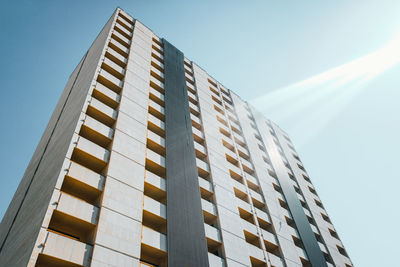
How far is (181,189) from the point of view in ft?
67.2

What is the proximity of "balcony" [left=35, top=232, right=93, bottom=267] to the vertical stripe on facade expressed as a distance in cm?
477

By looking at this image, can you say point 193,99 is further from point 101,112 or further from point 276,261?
point 276,261

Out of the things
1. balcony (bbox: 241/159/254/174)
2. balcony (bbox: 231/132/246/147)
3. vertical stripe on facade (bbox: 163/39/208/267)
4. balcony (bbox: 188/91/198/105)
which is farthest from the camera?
balcony (bbox: 231/132/246/147)

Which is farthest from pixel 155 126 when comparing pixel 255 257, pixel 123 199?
pixel 255 257

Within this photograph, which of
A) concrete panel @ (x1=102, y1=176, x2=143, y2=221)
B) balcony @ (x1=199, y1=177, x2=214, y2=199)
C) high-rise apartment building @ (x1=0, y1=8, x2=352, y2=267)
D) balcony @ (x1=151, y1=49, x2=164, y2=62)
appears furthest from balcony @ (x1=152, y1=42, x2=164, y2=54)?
concrete panel @ (x1=102, y1=176, x2=143, y2=221)

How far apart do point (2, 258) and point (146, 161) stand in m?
10.2

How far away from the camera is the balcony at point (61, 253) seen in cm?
1230

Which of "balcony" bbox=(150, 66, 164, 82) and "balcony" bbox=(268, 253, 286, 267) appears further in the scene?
"balcony" bbox=(150, 66, 164, 82)

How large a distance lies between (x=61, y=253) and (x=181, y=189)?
30.9 feet

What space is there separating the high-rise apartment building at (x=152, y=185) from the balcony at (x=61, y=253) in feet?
0.16

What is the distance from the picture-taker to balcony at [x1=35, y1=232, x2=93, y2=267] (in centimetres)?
1230

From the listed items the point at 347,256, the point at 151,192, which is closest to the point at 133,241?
the point at 151,192

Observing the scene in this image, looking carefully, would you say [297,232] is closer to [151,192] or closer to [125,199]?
[151,192]

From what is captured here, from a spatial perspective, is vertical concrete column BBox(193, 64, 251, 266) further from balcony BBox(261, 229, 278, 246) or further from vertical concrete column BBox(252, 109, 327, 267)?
vertical concrete column BBox(252, 109, 327, 267)
